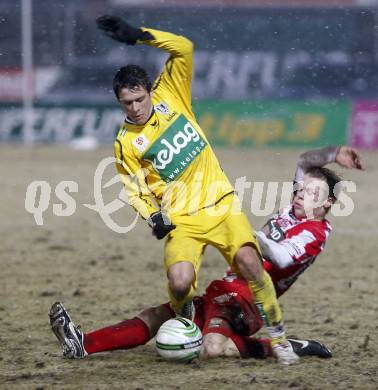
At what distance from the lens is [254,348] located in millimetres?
5957

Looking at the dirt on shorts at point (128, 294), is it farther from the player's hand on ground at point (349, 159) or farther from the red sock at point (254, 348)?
the player's hand on ground at point (349, 159)

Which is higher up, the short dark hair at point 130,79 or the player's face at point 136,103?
the short dark hair at point 130,79

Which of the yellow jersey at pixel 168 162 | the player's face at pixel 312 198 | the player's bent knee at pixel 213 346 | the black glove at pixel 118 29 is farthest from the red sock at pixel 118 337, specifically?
the black glove at pixel 118 29

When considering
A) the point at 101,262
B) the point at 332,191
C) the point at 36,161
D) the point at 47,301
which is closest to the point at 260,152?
the point at 36,161

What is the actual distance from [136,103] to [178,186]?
577mm

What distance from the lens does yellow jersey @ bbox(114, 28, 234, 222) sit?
6012 millimetres

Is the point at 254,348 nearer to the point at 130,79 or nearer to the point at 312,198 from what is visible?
the point at 312,198

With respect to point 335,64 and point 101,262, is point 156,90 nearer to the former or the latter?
point 101,262

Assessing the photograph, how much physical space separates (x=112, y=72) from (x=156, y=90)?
16.2 metres

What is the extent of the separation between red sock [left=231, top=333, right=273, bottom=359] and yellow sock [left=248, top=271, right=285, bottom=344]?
144 millimetres

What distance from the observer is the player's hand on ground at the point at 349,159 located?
19.2 ft

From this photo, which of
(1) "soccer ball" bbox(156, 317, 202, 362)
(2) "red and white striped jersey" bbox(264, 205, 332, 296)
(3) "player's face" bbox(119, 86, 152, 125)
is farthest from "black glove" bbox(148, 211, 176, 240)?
(2) "red and white striped jersey" bbox(264, 205, 332, 296)

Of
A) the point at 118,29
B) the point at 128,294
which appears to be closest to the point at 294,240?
the point at 118,29

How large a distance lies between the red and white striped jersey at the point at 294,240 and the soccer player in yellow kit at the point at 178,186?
0.84ft
